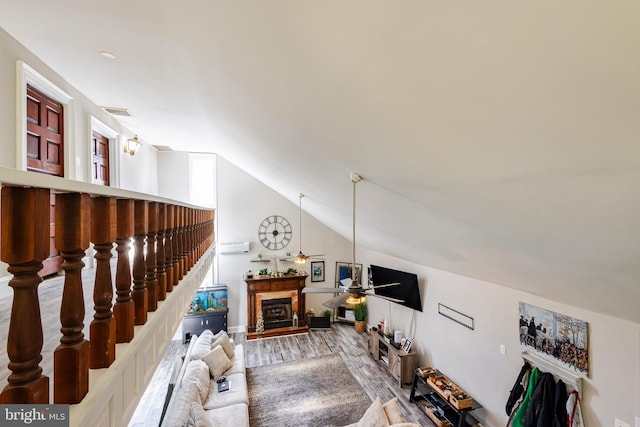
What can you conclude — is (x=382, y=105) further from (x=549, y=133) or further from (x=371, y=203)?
(x=371, y=203)

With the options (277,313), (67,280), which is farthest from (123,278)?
(277,313)

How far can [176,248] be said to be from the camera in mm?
2279

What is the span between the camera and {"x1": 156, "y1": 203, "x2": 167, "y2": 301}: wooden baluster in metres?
1.75

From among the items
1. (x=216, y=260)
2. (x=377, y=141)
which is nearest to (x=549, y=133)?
(x=377, y=141)

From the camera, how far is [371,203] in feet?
Answer: 9.66

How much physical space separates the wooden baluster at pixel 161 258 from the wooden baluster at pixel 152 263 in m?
0.12

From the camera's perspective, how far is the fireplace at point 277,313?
7.55 meters

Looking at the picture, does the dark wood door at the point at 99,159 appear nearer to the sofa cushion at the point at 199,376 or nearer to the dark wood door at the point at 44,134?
the dark wood door at the point at 44,134

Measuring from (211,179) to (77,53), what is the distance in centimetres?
515

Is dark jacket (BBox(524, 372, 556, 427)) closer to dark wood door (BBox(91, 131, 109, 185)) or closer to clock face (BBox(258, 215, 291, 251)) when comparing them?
clock face (BBox(258, 215, 291, 251))

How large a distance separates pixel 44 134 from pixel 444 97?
390 centimetres

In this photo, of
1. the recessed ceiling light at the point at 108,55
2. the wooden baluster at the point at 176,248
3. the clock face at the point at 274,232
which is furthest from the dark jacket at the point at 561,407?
the clock face at the point at 274,232

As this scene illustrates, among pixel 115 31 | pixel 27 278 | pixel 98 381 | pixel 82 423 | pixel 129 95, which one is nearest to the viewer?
pixel 27 278

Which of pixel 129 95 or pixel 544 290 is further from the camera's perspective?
pixel 129 95
